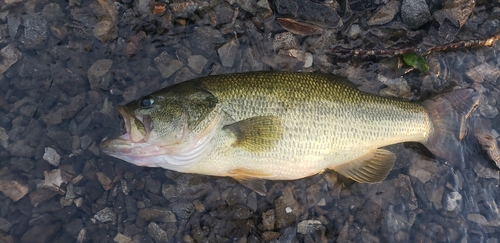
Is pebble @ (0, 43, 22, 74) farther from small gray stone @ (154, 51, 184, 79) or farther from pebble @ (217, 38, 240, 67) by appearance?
pebble @ (217, 38, 240, 67)

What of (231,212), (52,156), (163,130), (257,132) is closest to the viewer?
(163,130)

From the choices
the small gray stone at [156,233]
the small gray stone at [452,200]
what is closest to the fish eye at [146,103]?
the small gray stone at [156,233]

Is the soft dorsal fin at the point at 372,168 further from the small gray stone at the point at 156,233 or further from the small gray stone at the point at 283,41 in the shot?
the small gray stone at the point at 156,233

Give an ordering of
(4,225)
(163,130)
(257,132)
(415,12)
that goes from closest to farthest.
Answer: (163,130)
(257,132)
(4,225)
(415,12)

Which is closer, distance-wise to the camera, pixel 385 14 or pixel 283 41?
pixel 283 41

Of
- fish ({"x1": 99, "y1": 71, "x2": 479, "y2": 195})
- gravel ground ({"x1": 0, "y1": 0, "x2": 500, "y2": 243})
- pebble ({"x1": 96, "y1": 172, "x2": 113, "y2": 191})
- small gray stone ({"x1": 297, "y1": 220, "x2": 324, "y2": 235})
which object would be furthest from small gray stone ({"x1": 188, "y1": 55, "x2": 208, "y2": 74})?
small gray stone ({"x1": 297, "y1": 220, "x2": 324, "y2": 235})

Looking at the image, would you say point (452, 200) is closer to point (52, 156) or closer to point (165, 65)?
point (165, 65)

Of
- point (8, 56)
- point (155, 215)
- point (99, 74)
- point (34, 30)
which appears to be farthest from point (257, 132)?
point (8, 56)
